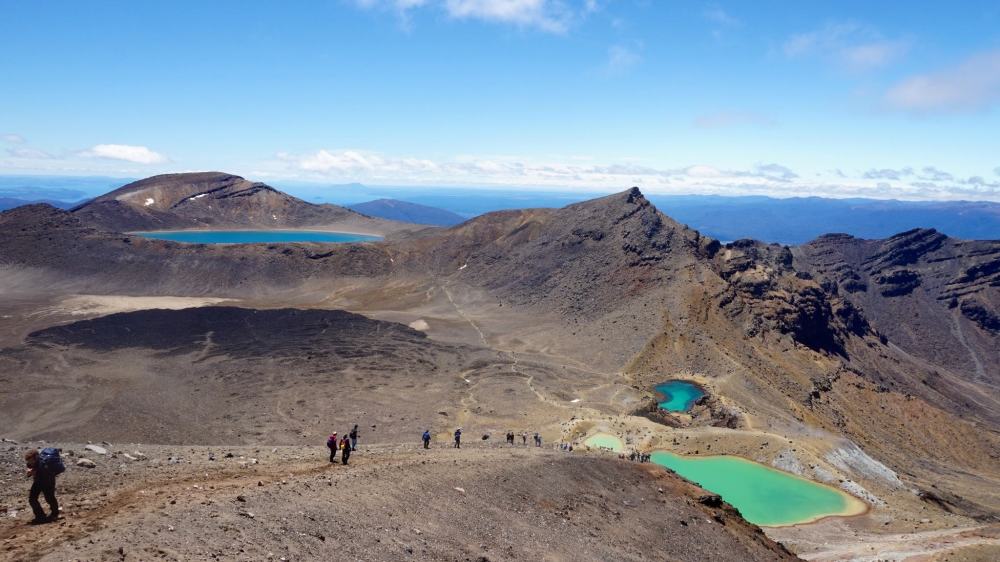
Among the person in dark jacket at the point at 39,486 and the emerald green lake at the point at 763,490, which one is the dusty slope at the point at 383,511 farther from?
the emerald green lake at the point at 763,490

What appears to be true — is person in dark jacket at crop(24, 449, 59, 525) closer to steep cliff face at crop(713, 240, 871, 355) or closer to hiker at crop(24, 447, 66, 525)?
hiker at crop(24, 447, 66, 525)

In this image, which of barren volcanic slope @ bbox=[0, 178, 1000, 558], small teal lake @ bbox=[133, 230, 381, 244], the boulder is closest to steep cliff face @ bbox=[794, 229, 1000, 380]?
barren volcanic slope @ bbox=[0, 178, 1000, 558]

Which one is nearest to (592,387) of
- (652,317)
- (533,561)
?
(652,317)

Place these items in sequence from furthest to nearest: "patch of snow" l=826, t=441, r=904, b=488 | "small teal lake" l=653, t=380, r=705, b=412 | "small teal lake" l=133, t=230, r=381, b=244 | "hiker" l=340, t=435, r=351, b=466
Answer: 1. "small teal lake" l=133, t=230, r=381, b=244
2. "small teal lake" l=653, t=380, r=705, b=412
3. "patch of snow" l=826, t=441, r=904, b=488
4. "hiker" l=340, t=435, r=351, b=466

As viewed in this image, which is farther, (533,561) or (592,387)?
(592,387)

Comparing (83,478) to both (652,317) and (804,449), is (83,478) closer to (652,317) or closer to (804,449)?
(804,449)

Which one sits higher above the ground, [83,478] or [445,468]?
[83,478]
